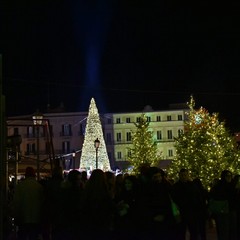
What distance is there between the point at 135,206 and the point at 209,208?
3554mm

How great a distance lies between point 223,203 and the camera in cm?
1096

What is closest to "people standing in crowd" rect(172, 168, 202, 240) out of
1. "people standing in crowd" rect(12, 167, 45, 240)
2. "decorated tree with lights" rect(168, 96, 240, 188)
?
"people standing in crowd" rect(12, 167, 45, 240)

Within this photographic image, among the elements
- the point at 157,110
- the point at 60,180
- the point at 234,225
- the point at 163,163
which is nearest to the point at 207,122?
the point at 234,225

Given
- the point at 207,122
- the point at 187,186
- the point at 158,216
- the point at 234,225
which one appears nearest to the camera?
the point at 158,216

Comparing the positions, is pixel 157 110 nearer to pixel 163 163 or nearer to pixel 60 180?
pixel 163 163

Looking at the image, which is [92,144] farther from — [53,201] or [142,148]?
[53,201]

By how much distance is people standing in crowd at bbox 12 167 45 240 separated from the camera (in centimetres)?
890

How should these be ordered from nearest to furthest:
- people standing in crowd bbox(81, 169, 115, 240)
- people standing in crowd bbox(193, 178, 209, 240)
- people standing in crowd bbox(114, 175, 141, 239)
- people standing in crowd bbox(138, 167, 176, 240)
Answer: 1. people standing in crowd bbox(81, 169, 115, 240)
2. people standing in crowd bbox(138, 167, 176, 240)
3. people standing in crowd bbox(114, 175, 141, 239)
4. people standing in crowd bbox(193, 178, 209, 240)

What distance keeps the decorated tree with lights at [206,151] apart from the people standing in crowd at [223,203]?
834 inches

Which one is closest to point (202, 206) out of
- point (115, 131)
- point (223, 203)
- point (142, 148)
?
point (223, 203)

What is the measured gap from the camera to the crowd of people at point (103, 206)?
765 centimetres

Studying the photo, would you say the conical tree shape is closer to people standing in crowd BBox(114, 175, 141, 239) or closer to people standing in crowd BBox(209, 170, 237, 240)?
people standing in crowd BBox(209, 170, 237, 240)

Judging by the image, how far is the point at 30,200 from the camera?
352 inches

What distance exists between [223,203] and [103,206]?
4.24 meters
